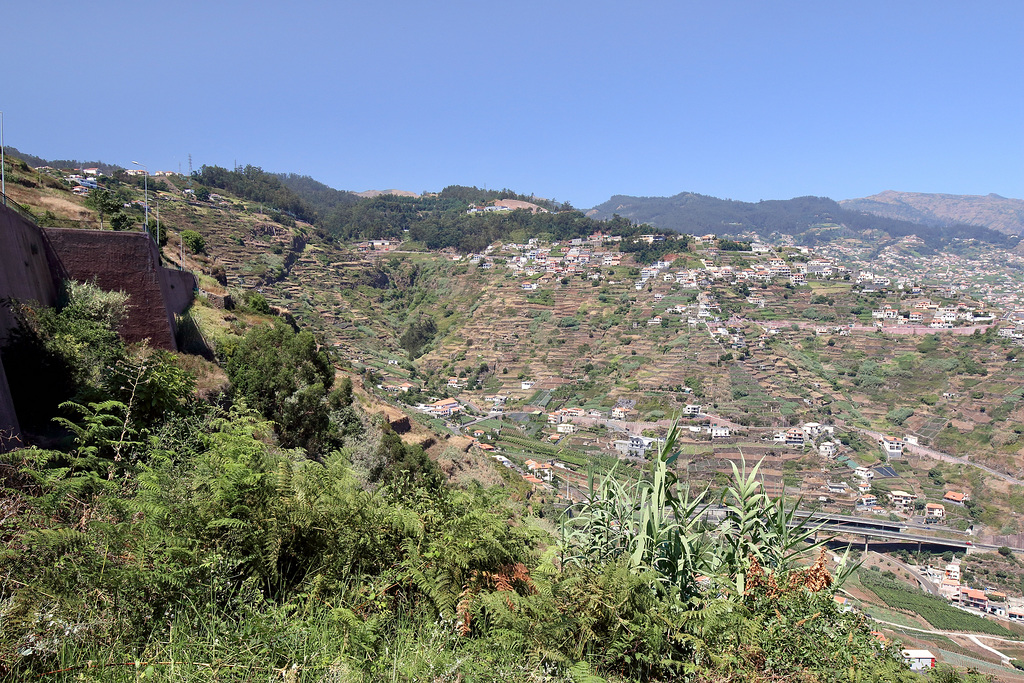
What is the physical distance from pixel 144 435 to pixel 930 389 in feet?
160

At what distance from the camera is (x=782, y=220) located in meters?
159

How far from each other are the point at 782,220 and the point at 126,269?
178 m

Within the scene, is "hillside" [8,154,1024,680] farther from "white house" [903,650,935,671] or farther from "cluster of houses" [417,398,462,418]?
"cluster of houses" [417,398,462,418]

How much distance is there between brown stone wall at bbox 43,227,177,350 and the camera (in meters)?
8.59

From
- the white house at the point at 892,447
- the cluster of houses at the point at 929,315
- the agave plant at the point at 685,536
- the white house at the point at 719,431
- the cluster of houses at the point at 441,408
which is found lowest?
the white house at the point at 892,447

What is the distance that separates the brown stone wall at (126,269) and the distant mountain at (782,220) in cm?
14186

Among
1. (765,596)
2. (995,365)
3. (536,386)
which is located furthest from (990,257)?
(765,596)

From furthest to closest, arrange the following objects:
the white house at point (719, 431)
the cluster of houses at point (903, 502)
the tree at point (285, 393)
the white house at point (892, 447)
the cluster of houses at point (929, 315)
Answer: the cluster of houses at point (929, 315)
the white house at point (719, 431)
the white house at point (892, 447)
the cluster of houses at point (903, 502)
the tree at point (285, 393)

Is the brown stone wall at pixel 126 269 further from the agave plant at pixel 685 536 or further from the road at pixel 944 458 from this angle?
the road at pixel 944 458

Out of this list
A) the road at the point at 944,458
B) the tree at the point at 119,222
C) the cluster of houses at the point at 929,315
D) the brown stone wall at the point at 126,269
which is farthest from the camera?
the cluster of houses at the point at 929,315

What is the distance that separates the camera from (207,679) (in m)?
1.74

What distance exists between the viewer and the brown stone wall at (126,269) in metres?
8.59

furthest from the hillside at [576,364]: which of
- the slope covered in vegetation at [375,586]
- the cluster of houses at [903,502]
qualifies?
the cluster of houses at [903,502]

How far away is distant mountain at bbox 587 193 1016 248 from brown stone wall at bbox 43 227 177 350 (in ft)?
465
